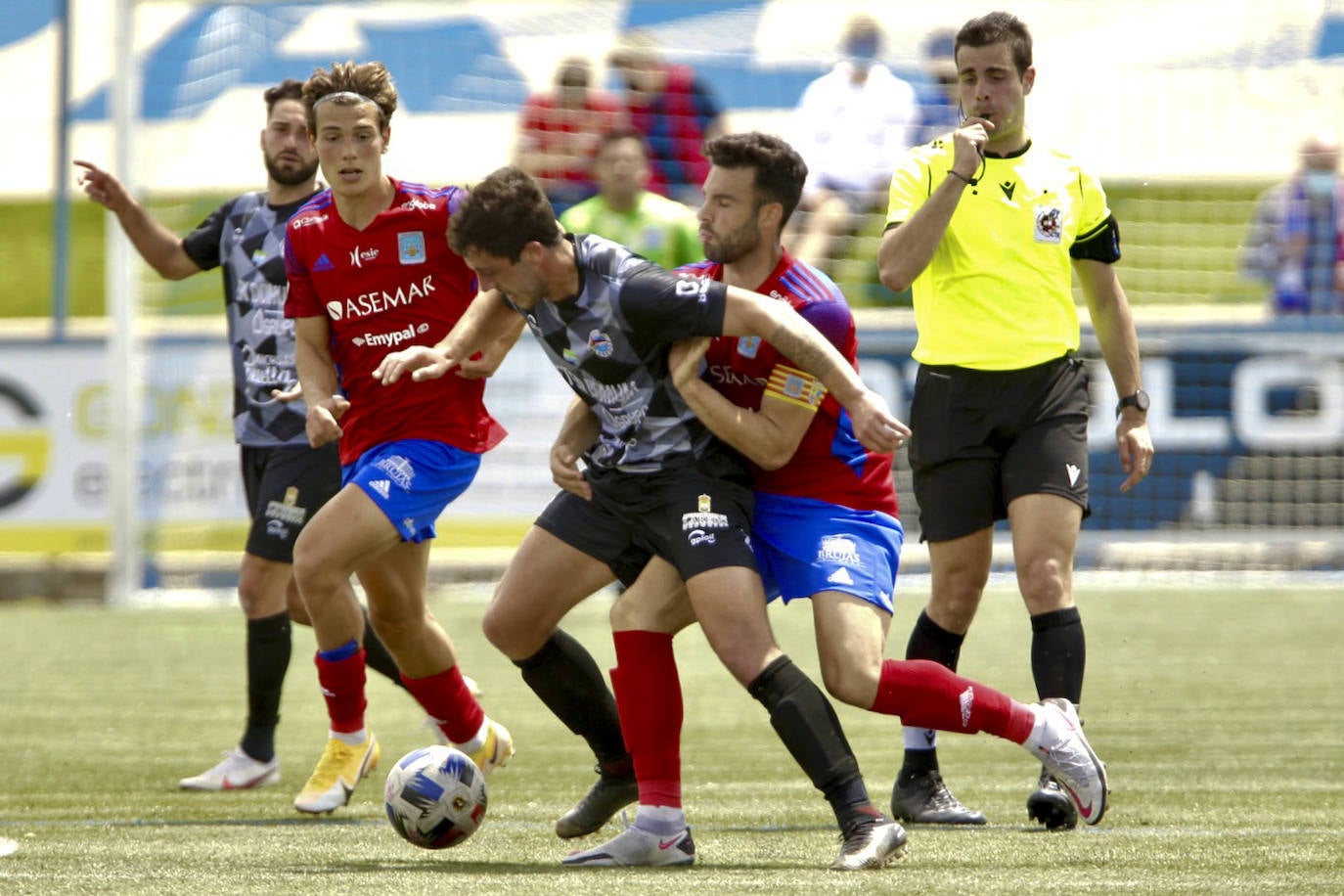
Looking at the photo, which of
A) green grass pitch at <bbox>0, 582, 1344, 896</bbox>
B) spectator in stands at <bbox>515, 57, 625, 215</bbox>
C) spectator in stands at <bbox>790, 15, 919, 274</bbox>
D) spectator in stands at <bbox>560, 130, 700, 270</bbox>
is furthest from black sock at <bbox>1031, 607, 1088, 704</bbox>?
spectator in stands at <bbox>515, 57, 625, 215</bbox>

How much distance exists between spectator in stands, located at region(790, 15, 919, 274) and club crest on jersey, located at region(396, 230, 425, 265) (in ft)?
27.0

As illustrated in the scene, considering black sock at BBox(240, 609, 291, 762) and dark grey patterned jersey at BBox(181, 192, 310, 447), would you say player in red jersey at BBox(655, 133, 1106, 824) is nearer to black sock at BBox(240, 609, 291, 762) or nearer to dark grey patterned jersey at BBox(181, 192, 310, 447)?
black sock at BBox(240, 609, 291, 762)

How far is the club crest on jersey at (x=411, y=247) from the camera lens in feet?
18.7

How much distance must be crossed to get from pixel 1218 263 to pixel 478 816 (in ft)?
37.3

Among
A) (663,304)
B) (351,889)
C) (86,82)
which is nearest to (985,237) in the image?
(663,304)

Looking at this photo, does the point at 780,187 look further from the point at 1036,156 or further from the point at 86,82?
the point at 86,82

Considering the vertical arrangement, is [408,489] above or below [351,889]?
above

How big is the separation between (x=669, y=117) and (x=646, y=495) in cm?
950

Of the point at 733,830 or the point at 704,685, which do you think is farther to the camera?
the point at 704,685

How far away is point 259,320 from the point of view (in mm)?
6586

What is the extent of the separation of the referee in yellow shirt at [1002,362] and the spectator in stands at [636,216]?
16.2 feet

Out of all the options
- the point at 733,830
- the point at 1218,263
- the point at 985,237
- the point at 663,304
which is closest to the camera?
the point at 663,304

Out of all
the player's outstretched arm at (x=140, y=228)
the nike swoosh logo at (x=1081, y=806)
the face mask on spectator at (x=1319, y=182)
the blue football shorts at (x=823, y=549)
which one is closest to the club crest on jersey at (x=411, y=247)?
the player's outstretched arm at (x=140, y=228)

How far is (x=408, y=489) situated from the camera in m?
5.57
